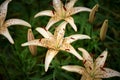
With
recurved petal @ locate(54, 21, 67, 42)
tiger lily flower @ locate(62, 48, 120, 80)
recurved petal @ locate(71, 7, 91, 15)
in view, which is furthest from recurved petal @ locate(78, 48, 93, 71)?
recurved petal @ locate(71, 7, 91, 15)

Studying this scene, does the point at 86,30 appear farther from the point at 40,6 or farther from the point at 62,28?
the point at 40,6

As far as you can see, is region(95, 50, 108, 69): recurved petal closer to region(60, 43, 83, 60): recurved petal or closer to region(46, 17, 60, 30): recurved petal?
region(60, 43, 83, 60): recurved petal

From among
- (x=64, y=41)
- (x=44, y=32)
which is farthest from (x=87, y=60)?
(x=44, y=32)

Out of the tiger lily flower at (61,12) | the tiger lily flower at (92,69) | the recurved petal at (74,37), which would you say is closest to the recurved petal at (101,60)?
the tiger lily flower at (92,69)

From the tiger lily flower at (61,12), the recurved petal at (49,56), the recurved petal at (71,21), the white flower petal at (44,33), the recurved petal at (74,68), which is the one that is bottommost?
the recurved petal at (74,68)

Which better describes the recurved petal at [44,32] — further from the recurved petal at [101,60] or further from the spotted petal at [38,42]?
the recurved petal at [101,60]

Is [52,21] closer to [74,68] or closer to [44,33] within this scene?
[44,33]

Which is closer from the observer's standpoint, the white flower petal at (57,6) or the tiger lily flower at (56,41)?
the tiger lily flower at (56,41)
